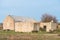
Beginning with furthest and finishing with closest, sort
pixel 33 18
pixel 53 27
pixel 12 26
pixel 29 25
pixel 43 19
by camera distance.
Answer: pixel 43 19 < pixel 33 18 < pixel 12 26 < pixel 53 27 < pixel 29 25

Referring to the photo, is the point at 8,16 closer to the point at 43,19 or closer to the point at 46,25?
the point at 46,25

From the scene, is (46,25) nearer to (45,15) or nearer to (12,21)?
(12,21)

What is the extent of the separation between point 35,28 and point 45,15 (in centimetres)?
4417

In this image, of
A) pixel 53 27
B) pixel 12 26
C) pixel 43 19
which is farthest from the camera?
pixel 43 19

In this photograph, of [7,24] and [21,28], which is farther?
[7,24]

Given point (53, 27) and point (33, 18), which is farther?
point (33, 18)

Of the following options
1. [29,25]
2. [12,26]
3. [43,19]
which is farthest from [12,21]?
[43,19]

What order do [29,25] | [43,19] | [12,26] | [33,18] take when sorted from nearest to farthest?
1. [29,25]
2. [12,26]
3. [33,18]
4. [43,19]

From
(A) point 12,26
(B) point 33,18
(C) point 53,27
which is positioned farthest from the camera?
(B) point 33,18

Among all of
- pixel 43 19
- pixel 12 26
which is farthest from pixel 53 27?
pixel 43 19

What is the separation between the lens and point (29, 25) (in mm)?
60719

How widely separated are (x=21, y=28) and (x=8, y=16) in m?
14.4

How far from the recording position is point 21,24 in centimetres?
6188

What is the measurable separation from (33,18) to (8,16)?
959 centimetres
